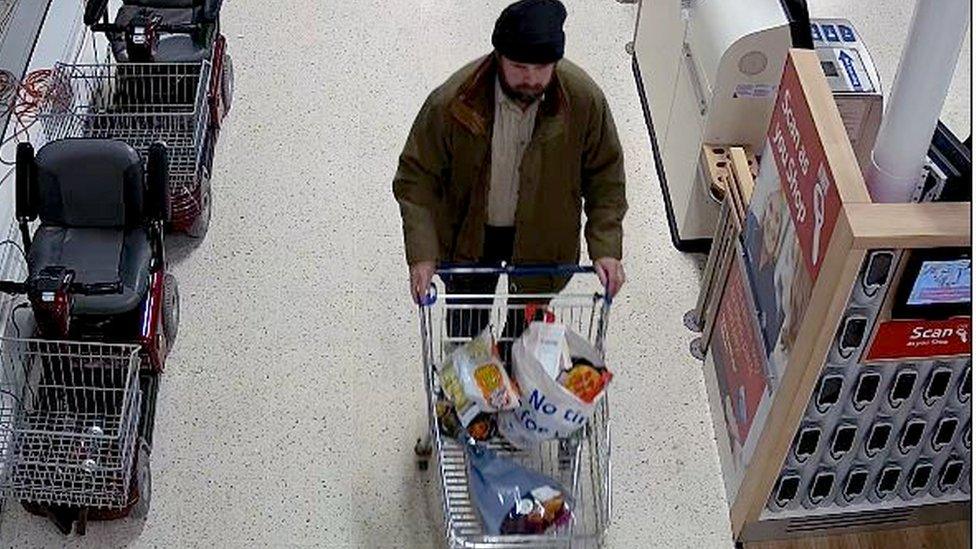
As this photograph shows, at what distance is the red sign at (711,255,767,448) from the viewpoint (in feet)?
13.4

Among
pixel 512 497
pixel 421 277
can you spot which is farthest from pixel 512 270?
pixel 512 497

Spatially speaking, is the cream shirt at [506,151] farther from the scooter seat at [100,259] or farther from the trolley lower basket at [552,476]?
the scooter seat at [100,259]

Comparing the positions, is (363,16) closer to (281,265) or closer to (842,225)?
(281,265)

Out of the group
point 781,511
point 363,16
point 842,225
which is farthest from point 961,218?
point 363,16

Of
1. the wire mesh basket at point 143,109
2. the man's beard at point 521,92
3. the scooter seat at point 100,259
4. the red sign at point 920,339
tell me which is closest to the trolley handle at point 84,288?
the scooter seat at point 100,259

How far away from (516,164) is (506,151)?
0.06 m

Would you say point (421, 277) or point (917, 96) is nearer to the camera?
point (917, 96)

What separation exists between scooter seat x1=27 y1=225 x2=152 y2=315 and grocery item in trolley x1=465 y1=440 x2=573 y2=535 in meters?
1.40

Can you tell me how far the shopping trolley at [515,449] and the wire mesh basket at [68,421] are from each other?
1050 millimetres

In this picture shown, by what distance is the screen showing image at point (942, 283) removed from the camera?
3.23 metres

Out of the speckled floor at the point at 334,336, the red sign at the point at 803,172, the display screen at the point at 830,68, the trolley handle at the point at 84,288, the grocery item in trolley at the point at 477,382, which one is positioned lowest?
the speckled floor at the point at 334,336

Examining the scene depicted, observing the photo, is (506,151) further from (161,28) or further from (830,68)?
(161,28)

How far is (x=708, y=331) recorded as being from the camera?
4.73 meters

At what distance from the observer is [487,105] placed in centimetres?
340
